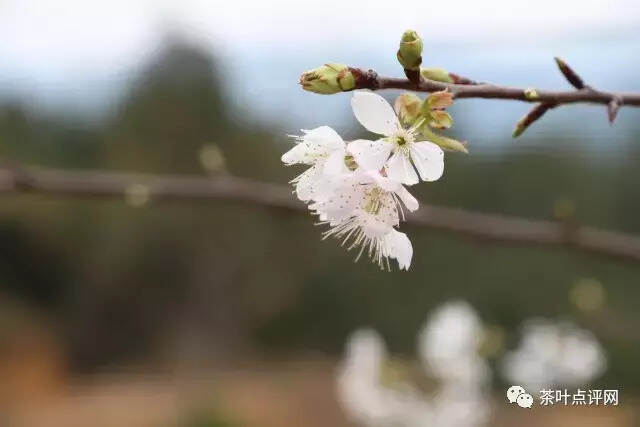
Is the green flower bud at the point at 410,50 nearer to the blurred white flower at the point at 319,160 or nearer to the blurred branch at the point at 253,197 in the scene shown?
the blurred white flower at the point at 319,160

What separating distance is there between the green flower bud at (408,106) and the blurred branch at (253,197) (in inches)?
11.5

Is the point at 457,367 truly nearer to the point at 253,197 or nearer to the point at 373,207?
the point at 253,197

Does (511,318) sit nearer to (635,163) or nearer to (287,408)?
(635,163)

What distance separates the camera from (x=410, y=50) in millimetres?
239

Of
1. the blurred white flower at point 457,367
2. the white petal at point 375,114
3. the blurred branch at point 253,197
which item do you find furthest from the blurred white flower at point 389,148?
the blurred white flower at point 457,367

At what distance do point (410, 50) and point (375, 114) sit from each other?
1.5 inches

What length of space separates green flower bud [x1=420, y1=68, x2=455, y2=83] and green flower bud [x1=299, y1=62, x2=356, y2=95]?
1.3 inches

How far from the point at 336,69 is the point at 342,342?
322 centimetres

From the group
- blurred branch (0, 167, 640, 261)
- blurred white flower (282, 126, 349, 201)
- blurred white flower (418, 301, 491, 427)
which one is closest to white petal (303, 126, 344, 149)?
blurred white flower (282, 126, 349, 201)

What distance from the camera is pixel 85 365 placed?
143 inches

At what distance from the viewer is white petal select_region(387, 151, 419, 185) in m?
0.27

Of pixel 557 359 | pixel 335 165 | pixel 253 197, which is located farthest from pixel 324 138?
pixel 557 359

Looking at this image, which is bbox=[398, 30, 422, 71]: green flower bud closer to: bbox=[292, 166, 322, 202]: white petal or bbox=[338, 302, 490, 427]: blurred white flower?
bbox=[292, 166, 322, 202]: white petal

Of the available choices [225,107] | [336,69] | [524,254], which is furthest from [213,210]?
[336,69]
